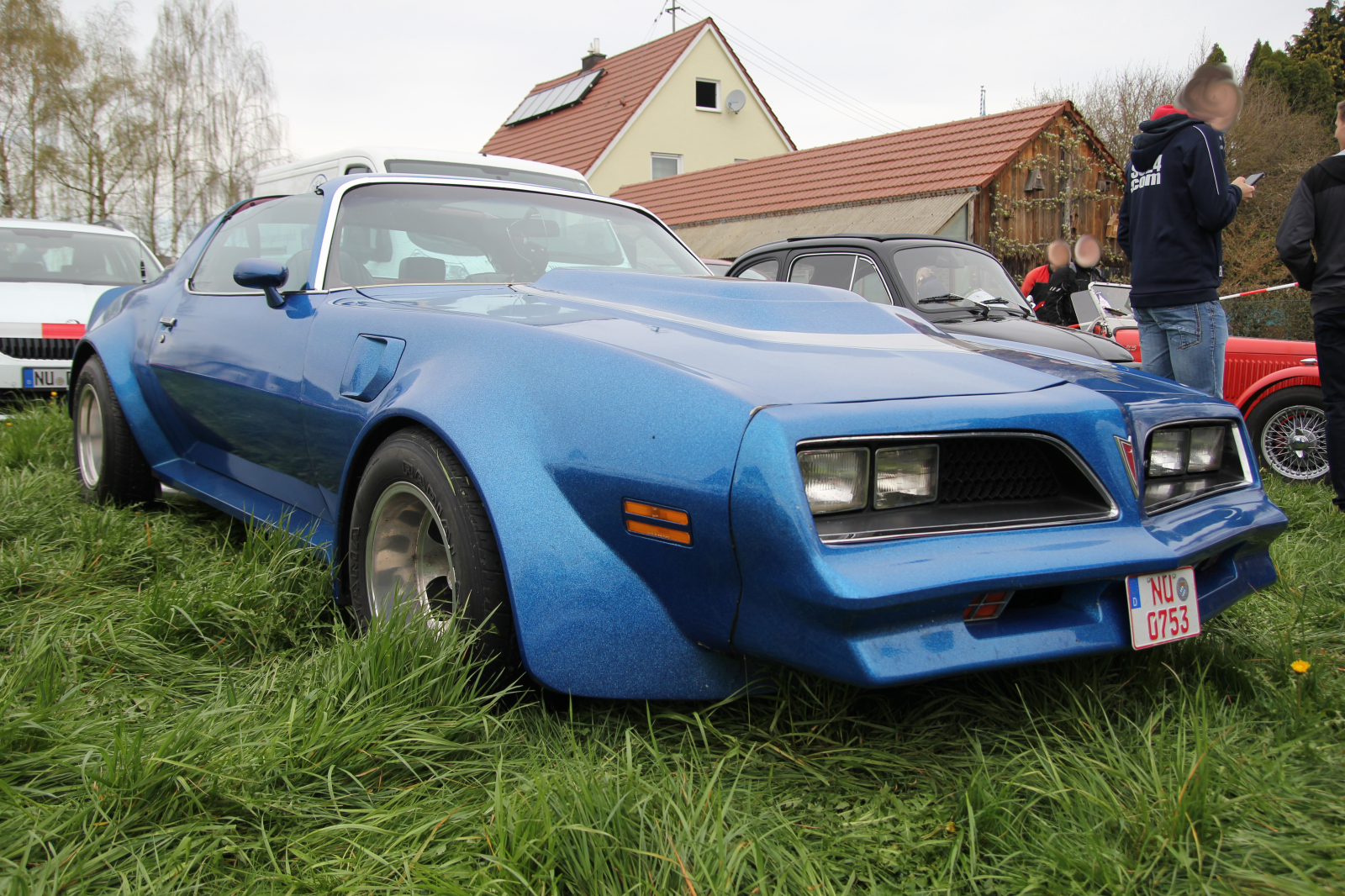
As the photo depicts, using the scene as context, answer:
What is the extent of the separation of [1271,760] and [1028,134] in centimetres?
1197

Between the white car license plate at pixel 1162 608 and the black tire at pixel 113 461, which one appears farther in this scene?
the black tire at pixel 113 461

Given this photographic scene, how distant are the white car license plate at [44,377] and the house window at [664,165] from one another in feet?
57.7

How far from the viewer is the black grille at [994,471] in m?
1.74

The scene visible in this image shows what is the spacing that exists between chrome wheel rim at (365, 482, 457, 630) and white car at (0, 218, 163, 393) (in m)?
4.58

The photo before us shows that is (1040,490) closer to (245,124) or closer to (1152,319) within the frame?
(1152,319)

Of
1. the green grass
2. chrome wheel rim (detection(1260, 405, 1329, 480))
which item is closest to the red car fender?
chrome wheel rim (detection(1260, 405, 1329, 480))

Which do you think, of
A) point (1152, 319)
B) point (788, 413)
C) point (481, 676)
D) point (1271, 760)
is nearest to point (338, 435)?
point (481, 676)

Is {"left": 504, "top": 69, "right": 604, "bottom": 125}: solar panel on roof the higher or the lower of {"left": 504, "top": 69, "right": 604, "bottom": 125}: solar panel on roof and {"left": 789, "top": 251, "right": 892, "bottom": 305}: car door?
the higher

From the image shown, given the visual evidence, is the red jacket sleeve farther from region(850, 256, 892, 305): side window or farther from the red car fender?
region(850, 256, 892, 305): side window

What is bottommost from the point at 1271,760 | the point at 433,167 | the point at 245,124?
the point at 1271,760

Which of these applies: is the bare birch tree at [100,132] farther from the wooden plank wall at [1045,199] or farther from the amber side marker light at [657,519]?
the amber side marker light at [657,519]

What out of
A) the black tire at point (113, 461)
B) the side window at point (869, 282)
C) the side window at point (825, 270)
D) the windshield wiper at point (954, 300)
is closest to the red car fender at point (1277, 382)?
the windshield wiper at point (954, 300)

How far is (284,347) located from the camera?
2.71 metres

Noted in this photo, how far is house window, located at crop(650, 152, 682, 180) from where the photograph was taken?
2239cm
